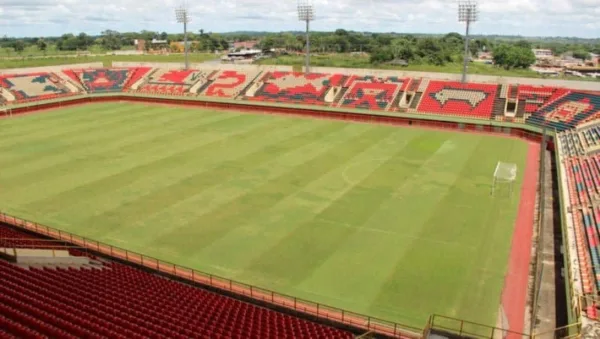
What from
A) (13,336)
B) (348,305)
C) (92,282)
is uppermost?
(13,336)

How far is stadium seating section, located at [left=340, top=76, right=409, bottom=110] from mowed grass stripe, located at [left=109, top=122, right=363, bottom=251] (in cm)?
808

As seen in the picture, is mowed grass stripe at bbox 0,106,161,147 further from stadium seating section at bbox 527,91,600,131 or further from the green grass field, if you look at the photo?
stadium seating section at bbox 527,91,600,131

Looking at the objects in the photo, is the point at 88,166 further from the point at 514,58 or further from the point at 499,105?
the point at 514,58

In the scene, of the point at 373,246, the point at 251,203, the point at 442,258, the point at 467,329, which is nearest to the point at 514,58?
the point at 251,203

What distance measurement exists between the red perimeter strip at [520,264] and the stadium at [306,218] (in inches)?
3.9

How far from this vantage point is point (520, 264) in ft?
69.4

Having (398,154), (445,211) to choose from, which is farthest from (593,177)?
(398,154)

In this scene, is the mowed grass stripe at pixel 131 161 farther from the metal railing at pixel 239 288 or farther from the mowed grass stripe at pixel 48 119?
the mowed grass stripe at pixel 48 119

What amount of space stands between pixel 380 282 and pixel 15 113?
2048 inches

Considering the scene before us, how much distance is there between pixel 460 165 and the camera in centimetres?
3581

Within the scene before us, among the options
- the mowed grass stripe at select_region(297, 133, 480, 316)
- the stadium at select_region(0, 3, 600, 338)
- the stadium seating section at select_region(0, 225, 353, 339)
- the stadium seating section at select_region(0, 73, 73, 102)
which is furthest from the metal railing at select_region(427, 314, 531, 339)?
the stadium seating section at select_region(0, 73, 73, 102)

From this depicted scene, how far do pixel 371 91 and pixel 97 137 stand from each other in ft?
105

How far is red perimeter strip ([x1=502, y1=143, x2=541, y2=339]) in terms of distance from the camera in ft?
57.7

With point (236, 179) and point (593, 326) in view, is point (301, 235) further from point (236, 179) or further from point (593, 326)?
point (593, 326)
